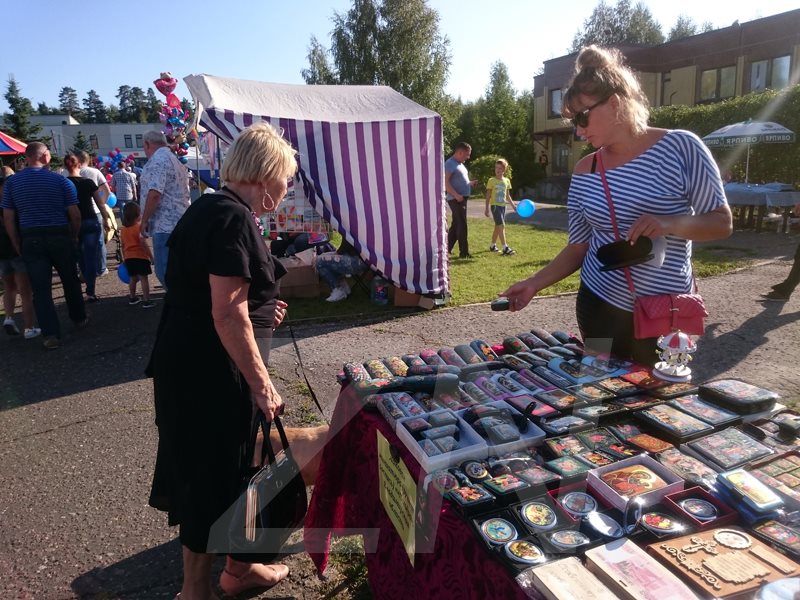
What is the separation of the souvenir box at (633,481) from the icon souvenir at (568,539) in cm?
14

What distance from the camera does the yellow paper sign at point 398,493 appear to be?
1552 mm

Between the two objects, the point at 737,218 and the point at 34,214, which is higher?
the point at 34,214

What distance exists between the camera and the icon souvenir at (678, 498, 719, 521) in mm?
1265

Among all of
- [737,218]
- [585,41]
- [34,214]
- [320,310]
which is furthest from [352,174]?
[585,41]

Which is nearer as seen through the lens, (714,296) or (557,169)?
(714,296)

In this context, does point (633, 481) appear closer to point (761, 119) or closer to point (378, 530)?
point (378, 530)

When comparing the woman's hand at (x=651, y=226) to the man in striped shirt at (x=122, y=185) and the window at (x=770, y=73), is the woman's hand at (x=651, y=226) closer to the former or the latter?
the man in striped shirt at (x=122, y=185)

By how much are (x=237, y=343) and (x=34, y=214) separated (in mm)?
4683

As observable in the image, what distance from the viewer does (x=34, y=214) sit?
17.8ft

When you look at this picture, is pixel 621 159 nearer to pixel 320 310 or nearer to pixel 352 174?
pixel 352 174

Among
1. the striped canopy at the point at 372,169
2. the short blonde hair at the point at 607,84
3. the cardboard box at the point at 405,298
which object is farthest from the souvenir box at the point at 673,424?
the cardboard box at the point at 405,298

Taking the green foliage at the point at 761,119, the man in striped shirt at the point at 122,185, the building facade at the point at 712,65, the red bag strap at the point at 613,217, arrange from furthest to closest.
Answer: the building facade at the point at 712,65 < the green foliage at the point at 761,119 < the man in striped shirt at the point at 122,185 < the red bag strap at the point at 613,217

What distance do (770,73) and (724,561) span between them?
26.4 metres

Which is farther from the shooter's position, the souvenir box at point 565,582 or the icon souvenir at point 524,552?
the icon souvenir at point 524,552
